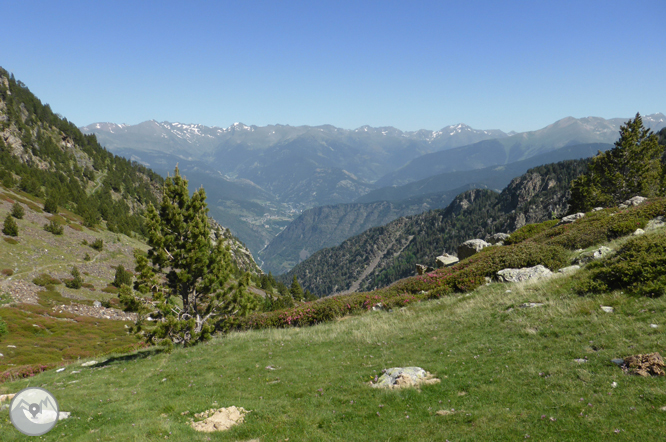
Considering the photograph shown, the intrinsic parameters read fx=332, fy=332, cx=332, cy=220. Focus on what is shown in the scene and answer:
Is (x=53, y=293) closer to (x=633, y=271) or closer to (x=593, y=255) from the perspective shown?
(x=593, y=255)

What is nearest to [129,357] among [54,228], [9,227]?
[9,227]

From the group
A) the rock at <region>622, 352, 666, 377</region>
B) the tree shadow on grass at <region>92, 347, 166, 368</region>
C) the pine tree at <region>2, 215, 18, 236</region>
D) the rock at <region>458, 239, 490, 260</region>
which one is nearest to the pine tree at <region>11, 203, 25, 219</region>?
the pine tree at <region>2, 215, 18, 236</region>

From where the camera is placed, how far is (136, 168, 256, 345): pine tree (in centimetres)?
2309

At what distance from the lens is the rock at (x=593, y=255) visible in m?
23.0

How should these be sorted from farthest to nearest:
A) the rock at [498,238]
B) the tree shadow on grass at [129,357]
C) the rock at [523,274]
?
1. the rock at [498,238]
2. the rock at [523,274]
3. the tree shadow on grass at [129,357]

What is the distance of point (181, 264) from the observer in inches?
946

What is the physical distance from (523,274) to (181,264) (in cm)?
2613

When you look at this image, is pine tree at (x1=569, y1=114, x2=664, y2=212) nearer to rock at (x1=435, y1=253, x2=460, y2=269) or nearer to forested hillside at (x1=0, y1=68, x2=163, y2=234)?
rock at (x1=435, y1=253, x2=460, y2=269)

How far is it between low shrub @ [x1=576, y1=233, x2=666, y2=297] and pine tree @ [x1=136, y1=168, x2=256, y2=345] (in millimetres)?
23112

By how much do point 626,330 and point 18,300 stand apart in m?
71.3

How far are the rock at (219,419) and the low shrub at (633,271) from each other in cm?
1806

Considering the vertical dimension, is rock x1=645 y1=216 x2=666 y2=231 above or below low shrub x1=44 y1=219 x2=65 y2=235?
below
